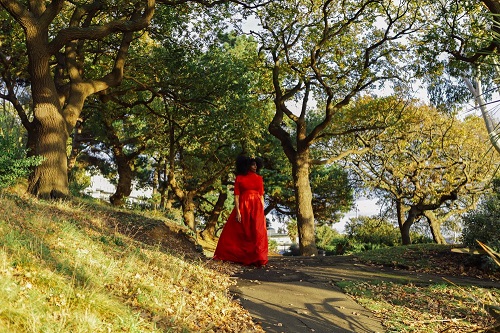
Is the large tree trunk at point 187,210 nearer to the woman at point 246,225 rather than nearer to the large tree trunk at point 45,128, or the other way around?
the large tree trunk at point 45,128

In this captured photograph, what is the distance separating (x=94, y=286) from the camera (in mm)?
4852

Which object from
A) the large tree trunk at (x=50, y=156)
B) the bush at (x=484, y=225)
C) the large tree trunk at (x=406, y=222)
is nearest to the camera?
the bush at (x=484, y=225)

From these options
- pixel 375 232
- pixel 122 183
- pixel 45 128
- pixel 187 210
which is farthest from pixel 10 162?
pixel 375 232

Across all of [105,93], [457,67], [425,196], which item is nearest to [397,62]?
[457,67]

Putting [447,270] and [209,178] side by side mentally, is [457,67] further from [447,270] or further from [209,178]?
[209,178]

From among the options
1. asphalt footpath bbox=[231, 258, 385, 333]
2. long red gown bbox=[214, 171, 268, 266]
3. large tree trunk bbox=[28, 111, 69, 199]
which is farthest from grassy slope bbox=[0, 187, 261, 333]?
large tree trunk bbox=[28, 111, 69, 199]

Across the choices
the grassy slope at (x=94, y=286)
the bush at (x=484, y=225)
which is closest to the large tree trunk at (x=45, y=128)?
the grassy slope at (x=94, y=286)

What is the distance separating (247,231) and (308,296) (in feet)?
9.99

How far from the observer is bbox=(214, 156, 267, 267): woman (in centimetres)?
1014

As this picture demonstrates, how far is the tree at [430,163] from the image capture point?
21922mm

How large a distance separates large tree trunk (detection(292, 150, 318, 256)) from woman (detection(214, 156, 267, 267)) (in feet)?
22.5

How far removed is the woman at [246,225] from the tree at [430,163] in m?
12.4

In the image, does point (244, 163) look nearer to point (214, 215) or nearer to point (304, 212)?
point (304, 212)

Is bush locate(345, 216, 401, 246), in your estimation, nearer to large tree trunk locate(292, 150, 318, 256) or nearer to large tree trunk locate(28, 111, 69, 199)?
large tree trunk locate(292, 150, 318, 256)
